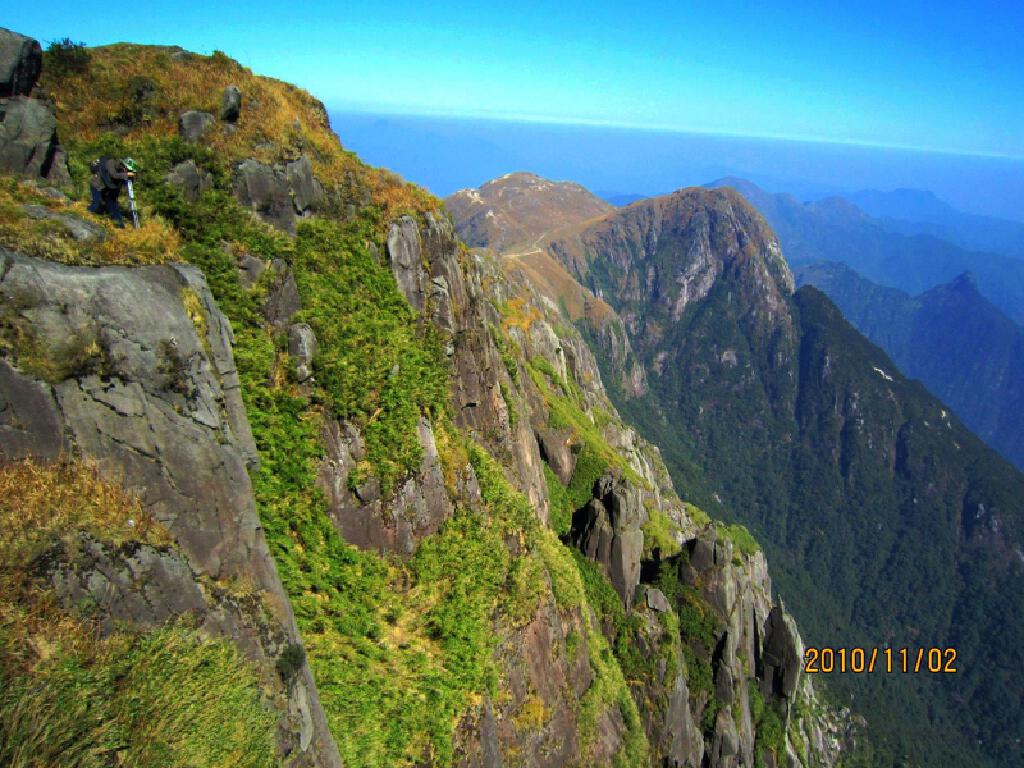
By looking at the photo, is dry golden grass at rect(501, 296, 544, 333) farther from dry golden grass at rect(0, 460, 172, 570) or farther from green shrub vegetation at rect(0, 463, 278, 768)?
green shrub vegetation at rect(0, 463, 278, 768)

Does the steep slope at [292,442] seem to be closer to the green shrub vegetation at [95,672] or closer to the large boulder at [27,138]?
the green shrub vegetation at [95,672]

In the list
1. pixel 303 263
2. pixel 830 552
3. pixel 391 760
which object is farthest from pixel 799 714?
pixel 830 552

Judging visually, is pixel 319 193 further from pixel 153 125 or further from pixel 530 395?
pixel 530 395

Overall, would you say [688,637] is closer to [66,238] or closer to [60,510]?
[60,510]

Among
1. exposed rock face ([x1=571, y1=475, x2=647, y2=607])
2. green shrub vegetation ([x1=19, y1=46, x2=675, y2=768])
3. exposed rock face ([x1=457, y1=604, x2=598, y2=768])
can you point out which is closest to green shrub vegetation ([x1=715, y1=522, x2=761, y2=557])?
exposed rock face ([x1=571, y1=475, x2=647, y2=607])

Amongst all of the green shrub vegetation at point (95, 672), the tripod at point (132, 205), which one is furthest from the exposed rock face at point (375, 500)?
the tripod at point (132, 205)

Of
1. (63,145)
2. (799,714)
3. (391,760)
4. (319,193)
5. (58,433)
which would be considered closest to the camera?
(58,433)
